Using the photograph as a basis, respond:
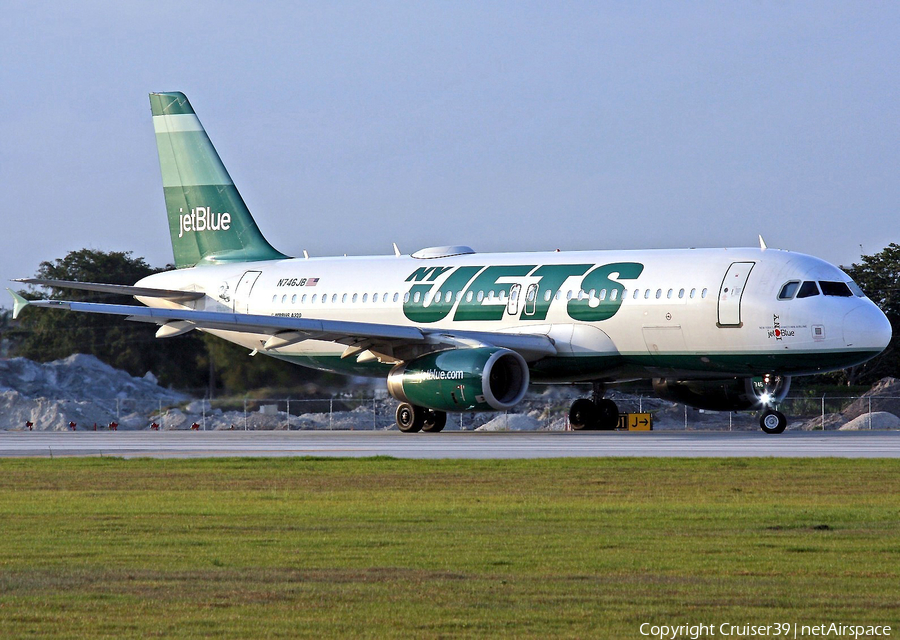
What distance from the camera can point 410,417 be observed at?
3288 cm

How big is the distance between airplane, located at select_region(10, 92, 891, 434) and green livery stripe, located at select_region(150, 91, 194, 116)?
6362mm

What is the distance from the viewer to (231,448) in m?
26.1

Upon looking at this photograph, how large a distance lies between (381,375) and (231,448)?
1008 cm

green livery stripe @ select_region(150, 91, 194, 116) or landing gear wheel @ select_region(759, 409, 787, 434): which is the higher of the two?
green livery stripe @ select_region(150, 91, 194, 116)

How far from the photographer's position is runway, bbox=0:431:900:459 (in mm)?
→ 23078

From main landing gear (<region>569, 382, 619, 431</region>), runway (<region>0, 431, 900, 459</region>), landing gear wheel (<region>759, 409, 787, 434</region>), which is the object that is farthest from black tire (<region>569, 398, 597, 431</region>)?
landing gear wheel (<region>759, 409, 787, 434</region>)

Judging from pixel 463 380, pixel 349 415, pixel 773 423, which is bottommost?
pixel 349 415

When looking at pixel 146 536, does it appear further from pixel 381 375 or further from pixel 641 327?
pixel 381 375

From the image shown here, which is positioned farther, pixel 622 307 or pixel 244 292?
pixel 244 292

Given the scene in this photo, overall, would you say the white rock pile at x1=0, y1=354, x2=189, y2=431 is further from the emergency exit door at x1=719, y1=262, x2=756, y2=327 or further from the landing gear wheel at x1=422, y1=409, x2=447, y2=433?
the emergency exit door at x1=719, y1=262, x2=756, y2=327

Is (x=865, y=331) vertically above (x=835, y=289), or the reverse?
(x=835, y=289)

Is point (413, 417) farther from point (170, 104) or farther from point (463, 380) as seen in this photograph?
point (170, 104)

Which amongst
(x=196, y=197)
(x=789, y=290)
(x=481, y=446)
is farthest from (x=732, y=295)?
(x=196, y=197)

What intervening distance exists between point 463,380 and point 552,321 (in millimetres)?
3504
